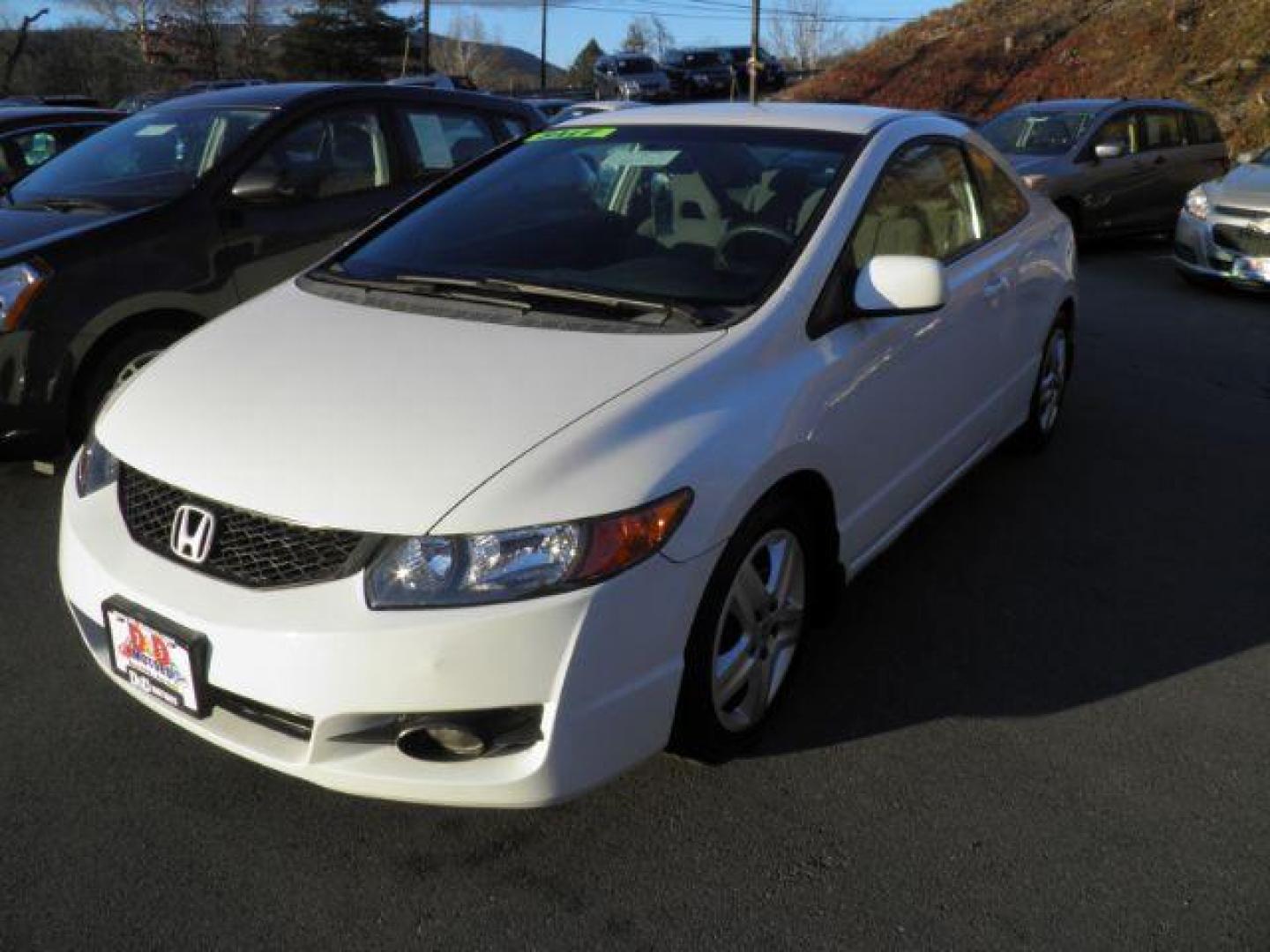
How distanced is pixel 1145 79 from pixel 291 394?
80.9 ft

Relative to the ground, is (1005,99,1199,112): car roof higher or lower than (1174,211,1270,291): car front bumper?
higher

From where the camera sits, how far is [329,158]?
541 cm

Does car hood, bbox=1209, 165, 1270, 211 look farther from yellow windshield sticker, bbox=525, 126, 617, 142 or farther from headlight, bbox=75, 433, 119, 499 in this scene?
headlight, bbox=75, 433, 119, 499

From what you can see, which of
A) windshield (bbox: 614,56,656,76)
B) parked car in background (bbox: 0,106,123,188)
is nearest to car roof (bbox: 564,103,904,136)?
parked car in background (bbox: 0,106,123,188)

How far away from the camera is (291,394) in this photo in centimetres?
257

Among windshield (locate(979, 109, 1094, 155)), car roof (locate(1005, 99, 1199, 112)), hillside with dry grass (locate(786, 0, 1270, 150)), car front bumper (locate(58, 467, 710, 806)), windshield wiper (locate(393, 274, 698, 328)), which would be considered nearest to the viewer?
car front bumper (locate(58, 467, 710, 806))

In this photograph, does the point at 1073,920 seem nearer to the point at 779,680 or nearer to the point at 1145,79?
the point at 779,680

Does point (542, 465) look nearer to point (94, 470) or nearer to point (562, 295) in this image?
point (562, 295)

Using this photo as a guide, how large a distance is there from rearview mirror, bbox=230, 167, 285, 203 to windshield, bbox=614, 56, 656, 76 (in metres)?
32.3

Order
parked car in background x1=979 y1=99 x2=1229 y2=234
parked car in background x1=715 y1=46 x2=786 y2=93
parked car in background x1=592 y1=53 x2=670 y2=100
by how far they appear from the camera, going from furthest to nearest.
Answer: parked car in background x1=715 y1=46 x2=786 y2=93 → parked car in background x1=592 y1=53 x2=670 y2=100 → parked car in background x1=979 y1=99 x2=1229 y2=234

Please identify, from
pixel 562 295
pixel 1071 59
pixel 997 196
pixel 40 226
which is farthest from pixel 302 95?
pixel 1071 59

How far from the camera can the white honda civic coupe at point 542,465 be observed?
2.13 metres

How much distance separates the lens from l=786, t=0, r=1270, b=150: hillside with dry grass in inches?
816

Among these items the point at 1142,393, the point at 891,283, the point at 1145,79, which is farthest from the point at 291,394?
the point at 1145,79
